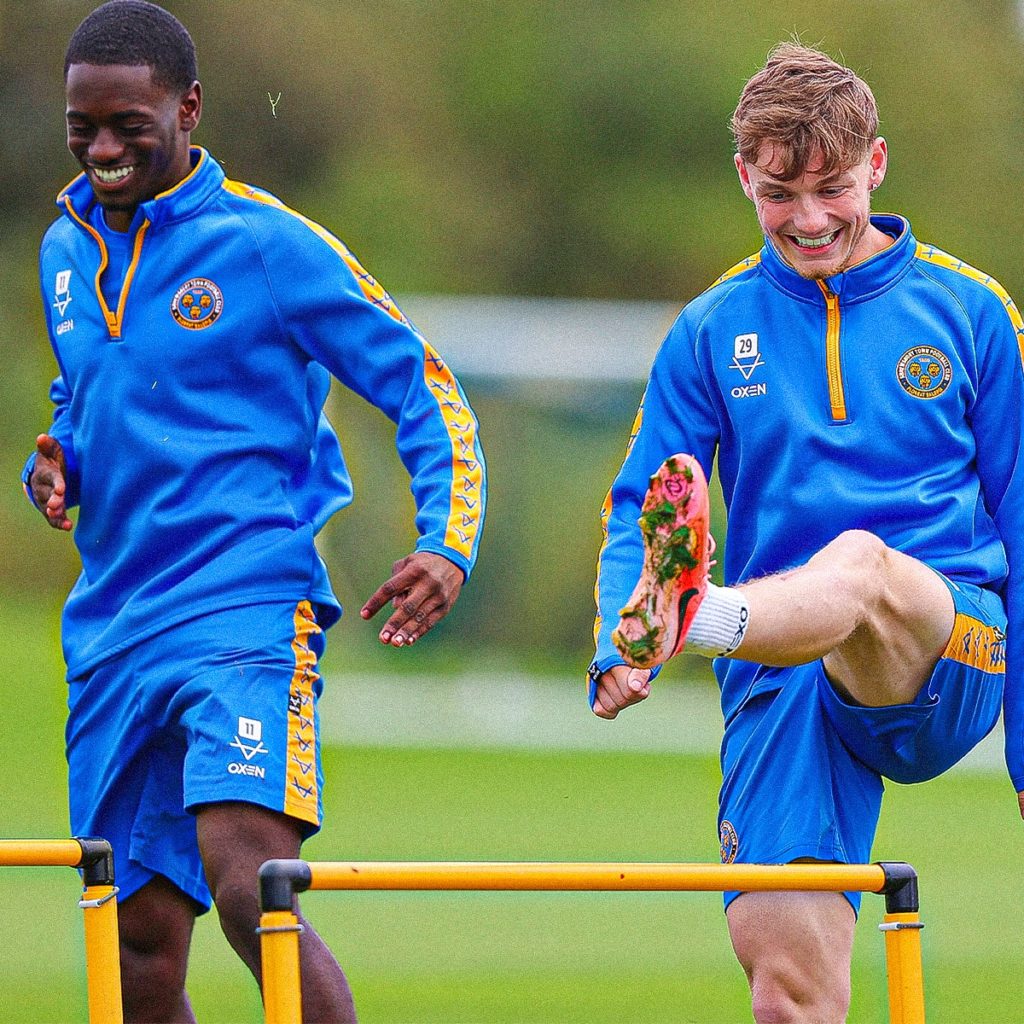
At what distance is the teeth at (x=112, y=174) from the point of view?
171 inches

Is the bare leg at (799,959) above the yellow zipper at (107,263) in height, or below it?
below

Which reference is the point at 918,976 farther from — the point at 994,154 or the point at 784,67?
the point at 994,154

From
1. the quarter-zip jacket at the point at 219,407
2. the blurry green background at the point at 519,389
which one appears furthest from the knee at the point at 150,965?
the blurry green background at the point at 519,389

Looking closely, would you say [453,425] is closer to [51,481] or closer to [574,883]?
[51,481]

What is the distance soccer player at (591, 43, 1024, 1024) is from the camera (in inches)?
161

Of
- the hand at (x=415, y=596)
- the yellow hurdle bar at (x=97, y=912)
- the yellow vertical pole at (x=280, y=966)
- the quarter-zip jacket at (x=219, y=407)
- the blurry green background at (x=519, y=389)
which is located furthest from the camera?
the blurry green background at (x=519, y=389)

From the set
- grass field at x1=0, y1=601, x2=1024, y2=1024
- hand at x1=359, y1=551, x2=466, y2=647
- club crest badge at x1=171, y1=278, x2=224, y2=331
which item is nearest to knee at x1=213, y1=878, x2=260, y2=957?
hand at x1=359, y1=551, x2=466, y2=647

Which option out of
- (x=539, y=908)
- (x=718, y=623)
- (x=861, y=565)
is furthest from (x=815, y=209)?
(x=539, y=908)

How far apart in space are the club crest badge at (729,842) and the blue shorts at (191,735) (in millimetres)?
787

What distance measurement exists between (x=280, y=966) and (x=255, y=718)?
2.38 feet

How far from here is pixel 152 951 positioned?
433cm

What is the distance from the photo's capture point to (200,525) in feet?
14.0

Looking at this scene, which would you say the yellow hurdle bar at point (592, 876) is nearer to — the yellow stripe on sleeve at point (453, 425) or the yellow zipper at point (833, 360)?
the yellow stripe on sleeve at point (453, 425)

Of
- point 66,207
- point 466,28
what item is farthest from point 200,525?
point 466,28
